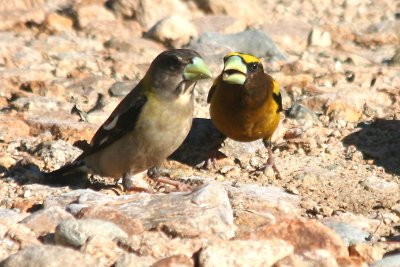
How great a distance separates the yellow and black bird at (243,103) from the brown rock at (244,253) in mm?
2701

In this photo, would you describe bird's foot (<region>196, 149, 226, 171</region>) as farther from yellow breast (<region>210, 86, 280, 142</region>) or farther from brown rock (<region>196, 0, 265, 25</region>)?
brown rock (<region>196, 0, 265, 25</region>)

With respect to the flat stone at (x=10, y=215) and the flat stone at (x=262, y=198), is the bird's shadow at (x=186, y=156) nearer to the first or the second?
the flat stone at (x=10, y=215)

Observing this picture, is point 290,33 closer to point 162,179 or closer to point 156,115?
point 162,179

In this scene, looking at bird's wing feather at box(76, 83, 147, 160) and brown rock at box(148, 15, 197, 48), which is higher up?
bird's wing feather at box(76, 83, 147, 160)

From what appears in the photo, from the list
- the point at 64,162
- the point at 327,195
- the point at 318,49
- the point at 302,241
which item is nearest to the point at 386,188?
the point at 327,195

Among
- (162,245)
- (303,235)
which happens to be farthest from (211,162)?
(162,245)

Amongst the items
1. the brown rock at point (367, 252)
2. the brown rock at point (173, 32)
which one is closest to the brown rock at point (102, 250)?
the brown rock at point (367, 252)

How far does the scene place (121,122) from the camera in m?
7.12

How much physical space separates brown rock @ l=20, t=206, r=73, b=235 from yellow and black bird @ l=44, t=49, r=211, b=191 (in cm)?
106

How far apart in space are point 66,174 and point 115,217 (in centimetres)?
160

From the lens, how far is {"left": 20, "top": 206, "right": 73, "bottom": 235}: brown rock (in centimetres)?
596

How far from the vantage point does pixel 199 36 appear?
11141mm

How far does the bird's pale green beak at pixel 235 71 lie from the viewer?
8.16m

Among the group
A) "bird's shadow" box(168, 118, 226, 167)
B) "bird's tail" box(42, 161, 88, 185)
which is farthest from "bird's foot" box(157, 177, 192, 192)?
"bird's shadow" box(168, 118, 226, 167)
